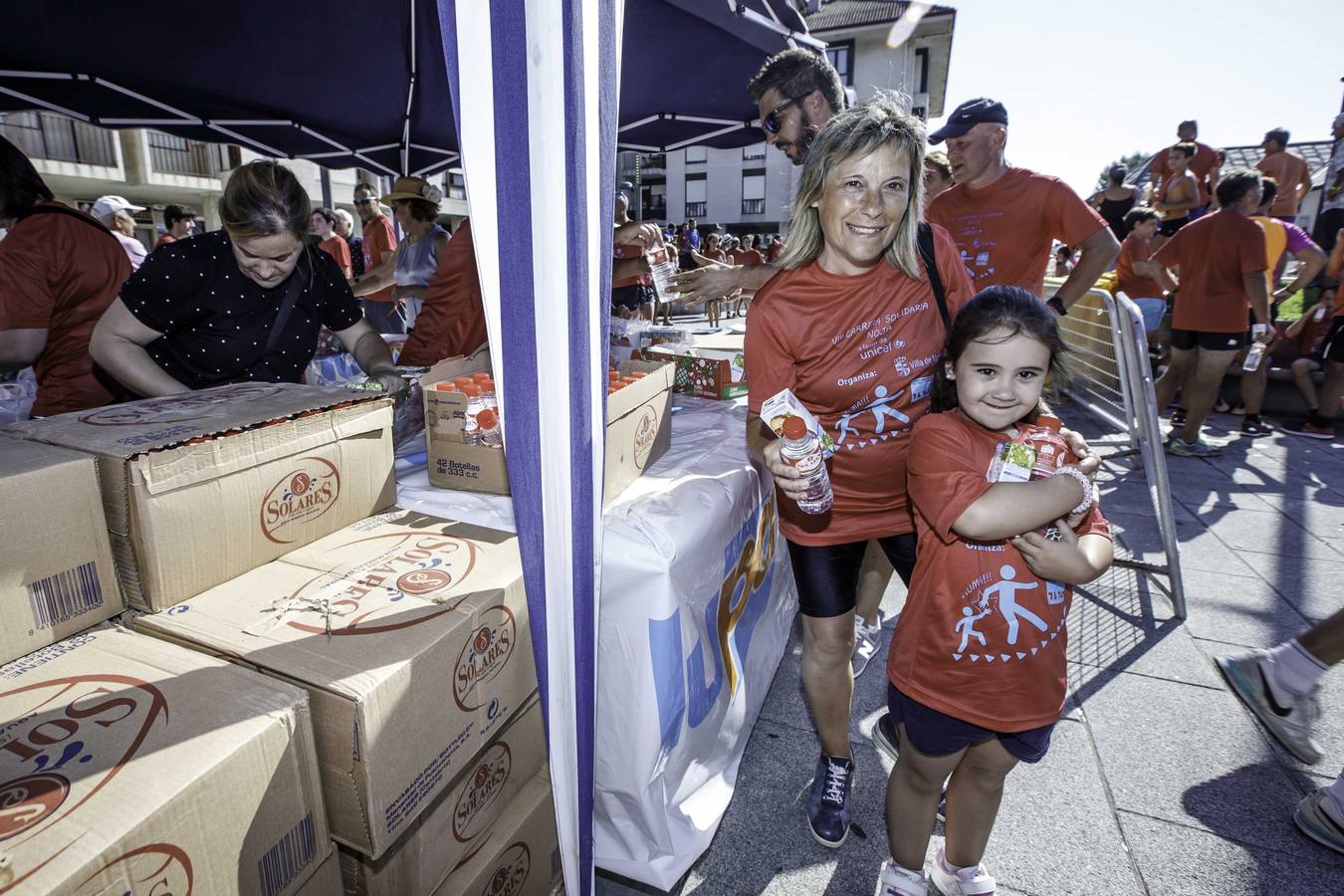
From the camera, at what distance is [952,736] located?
4.96 ft

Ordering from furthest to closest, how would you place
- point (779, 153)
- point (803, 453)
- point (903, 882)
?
1. point (779, 153)
2. point (903, 882)
3. point (803, 453)

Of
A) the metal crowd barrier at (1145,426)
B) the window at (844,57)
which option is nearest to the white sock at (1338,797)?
the metal crowd barrier at (1145,426)

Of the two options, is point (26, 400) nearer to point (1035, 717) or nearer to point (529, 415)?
point (529, 415)

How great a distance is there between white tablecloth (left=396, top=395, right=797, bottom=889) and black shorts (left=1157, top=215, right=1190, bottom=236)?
30.6 feet

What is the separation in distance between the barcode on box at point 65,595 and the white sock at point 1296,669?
301cm

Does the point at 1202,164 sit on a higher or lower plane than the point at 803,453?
higher

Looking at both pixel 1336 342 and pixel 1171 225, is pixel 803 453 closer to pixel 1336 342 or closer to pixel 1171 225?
pixel 1336 342

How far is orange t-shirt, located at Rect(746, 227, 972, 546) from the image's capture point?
5.86 feet

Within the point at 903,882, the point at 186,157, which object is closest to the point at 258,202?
the point at 903,882

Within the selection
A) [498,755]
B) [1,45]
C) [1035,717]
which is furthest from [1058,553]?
[1,45]

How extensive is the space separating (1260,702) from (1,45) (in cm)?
592

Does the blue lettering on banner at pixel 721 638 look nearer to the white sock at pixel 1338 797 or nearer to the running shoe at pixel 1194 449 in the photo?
the white sock at pixel 1338 797

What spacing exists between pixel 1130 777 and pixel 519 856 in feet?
6.33

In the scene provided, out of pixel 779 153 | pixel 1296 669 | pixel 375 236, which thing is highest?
pixel 779 153
